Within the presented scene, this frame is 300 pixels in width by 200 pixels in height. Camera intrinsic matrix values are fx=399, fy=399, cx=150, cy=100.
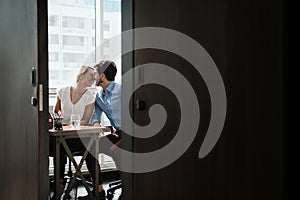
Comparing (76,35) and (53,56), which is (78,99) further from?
(76,35)

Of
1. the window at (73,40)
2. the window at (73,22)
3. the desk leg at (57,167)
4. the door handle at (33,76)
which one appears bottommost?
the desk leg at (57,167)

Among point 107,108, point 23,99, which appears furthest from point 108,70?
point 23,99

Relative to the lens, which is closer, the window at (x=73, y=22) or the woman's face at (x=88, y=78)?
the woman's face at (x=88, y=78)

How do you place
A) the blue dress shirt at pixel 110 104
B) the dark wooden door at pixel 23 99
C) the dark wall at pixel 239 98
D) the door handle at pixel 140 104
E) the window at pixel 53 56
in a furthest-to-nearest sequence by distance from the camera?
1. the window at pixel 53 56
2. the blue dress shirt at pixel 110 104
3. the dark wooden door at pixel 23 99
4. the door handle at pixel 140 104
5. the dark wall at pixel 239 98

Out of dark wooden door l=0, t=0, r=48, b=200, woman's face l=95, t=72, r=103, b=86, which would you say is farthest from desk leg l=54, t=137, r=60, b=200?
dark wooden door l=0, t=0, r=48, b=200

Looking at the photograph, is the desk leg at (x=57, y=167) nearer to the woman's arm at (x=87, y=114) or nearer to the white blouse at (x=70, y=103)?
the woman's arm at (x=87, y=114)

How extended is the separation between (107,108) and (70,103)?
418 mm

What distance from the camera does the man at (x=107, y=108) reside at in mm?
3824

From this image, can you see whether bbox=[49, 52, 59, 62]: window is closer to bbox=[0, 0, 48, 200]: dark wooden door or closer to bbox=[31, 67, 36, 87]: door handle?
bbox=[0, 0, 48, 200]: dark wooden door

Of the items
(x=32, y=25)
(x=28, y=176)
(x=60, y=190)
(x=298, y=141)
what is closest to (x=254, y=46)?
(x=298, y=141)

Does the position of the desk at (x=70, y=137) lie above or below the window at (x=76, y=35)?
below

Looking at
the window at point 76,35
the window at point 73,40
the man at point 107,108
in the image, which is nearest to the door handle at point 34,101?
the man at point 107,108

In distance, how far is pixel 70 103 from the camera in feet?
13.5

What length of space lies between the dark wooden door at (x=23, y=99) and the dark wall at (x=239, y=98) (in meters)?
0.93
